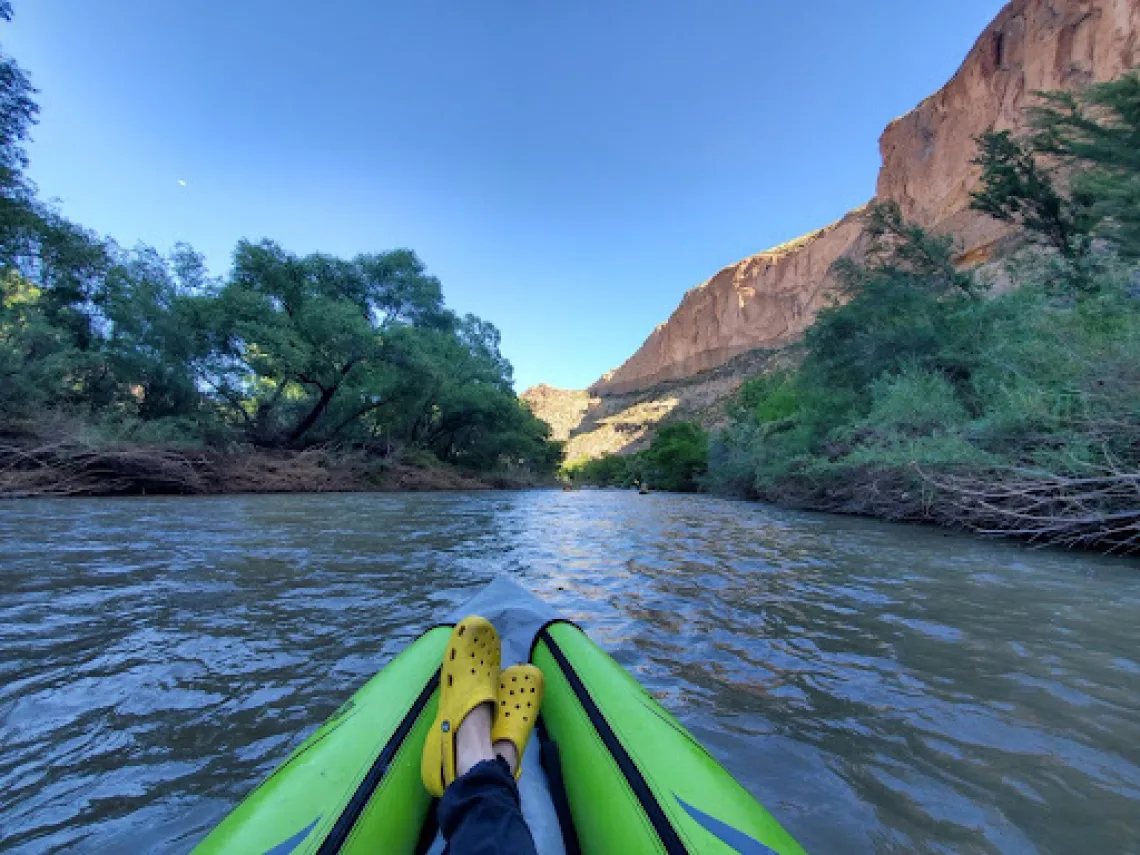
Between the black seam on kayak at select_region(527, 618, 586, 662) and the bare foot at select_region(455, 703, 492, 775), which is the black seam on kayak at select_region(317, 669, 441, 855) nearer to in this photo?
the bare foot at select_region(455, 703, 492, 775)

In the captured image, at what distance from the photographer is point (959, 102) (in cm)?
4738

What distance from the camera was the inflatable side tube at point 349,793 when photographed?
1.01 meters

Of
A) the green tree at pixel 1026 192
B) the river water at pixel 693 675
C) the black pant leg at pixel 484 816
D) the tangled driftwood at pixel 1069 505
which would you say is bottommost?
the river water at pixel 693 675

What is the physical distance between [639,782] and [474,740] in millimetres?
685

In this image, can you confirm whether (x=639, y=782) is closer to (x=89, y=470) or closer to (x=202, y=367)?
(x=89, y=470)

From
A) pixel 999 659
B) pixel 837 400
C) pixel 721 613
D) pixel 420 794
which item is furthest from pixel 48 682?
pixel 837 400

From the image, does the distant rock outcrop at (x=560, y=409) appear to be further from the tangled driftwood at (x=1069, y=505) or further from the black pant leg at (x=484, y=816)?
the black pant leg at (x=484, y=816)

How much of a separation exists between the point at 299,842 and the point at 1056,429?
362 inches

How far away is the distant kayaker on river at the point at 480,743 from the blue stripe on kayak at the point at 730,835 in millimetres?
412

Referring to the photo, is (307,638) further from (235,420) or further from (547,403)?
(547,403)

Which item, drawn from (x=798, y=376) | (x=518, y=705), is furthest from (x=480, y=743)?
(x=798, y=376)

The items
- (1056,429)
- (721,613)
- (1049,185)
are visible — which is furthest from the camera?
(1049,185)

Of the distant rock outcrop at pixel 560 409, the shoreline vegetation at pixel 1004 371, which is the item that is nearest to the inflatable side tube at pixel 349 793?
the shoreline vegetation at pixel 1004 371

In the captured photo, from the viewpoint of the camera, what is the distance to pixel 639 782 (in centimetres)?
117
